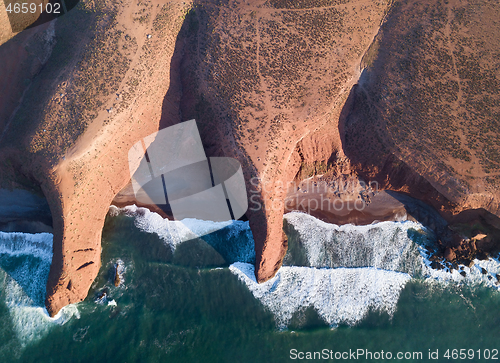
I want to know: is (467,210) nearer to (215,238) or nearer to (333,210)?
(333,210)

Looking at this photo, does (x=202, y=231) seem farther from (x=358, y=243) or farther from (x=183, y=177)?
(x=358, y=243)

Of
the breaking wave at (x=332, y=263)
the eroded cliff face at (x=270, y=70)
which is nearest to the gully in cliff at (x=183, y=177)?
the breaking wave at (x=332, y=263)

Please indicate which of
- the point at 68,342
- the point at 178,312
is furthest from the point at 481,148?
the point at 68,342

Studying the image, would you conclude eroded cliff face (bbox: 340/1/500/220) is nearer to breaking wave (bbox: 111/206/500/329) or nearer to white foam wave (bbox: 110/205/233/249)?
breaking wave (bbox: 111/206/500/329)

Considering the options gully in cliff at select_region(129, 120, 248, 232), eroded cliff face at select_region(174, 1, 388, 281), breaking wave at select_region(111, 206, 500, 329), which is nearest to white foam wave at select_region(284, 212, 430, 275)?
breaking wave at select_region(111, 206, 500, 329)

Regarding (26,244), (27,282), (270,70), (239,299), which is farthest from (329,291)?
(26,244)

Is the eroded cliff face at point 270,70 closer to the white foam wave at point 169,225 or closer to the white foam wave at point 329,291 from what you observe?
the white foam wave at point 169,225
